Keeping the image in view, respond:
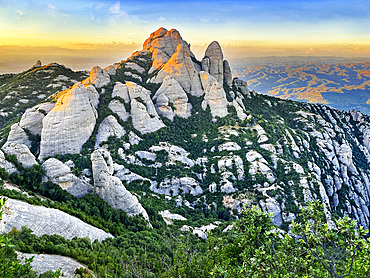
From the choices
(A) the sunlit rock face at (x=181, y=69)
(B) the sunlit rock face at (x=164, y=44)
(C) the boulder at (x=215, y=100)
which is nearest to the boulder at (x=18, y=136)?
(A) the sunlit rock face at (x=181, y=69)

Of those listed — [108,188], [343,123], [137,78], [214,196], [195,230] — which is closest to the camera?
[108,188]

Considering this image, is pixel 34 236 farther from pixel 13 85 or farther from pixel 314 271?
pixel 13 85

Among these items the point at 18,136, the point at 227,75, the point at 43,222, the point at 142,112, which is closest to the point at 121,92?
the point at 142,112

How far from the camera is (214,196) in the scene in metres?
55.9

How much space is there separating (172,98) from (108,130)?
89.8ft

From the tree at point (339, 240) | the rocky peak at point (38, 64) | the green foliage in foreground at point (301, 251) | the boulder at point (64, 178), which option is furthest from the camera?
the rocky peak at point (38, 64)

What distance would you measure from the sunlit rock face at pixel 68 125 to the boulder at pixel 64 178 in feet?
73.9

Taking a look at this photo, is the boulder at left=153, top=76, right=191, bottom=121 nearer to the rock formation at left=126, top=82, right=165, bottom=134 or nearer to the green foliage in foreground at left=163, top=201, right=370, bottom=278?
the rock formation at left=126, top=82, right=165, bottom=134

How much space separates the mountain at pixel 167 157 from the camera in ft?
111

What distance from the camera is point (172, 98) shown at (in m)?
82.7

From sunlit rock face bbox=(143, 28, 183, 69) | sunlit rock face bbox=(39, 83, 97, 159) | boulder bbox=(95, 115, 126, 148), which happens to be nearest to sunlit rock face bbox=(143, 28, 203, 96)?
sunlit rock face bbox=(143, 28, 183, 69)

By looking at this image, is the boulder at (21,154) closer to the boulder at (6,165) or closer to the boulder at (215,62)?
the boulder at (6,165)

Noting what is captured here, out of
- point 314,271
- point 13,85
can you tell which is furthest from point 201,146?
point 13,85

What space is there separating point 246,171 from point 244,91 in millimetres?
55459
